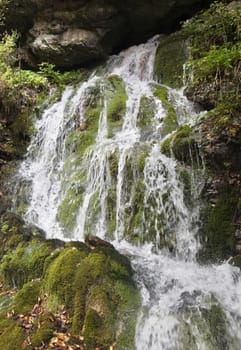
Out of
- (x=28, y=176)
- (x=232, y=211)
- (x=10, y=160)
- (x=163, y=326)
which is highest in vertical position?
(x=10, y=160)

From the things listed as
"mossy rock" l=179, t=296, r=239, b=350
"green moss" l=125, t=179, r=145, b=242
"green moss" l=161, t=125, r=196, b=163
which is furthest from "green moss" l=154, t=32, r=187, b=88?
"mossy rock" l=179, t=296, r=239, b=350

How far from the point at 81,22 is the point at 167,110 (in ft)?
19.4

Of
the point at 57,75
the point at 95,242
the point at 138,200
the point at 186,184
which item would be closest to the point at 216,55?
the point at 186,184

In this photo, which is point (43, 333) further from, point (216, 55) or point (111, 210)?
point (216, 55)

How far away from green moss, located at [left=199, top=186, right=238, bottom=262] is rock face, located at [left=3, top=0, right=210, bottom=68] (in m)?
8.81

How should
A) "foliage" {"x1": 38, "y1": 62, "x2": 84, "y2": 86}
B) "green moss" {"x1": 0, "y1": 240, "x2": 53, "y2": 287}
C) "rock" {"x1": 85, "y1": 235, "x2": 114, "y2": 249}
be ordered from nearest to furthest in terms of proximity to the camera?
1. "rock" {"x1": 85, "y1": 235, "x2": 114, "y2": 249}
2. "green moss" {"x1": 0, "y1": 240, "x2": 53, "y2": 287}
3. "foliage" {"x1": 38, "y1": 62, "x2": 84, "y2": 86}

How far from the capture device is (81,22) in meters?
12.5

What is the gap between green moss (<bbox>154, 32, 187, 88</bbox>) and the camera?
35.1ft

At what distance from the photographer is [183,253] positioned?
5.90m

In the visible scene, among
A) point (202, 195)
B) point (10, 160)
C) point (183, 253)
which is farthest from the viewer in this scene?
point (10, 160)

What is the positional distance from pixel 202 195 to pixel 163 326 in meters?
2.68

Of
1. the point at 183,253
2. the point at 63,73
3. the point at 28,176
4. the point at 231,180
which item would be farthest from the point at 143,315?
the point at 63,73

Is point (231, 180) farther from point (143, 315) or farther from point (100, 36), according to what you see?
point (100, 36)

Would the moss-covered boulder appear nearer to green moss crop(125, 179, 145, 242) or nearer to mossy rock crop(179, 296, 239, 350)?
mossy rock crop(179, 296, 239, 350)
